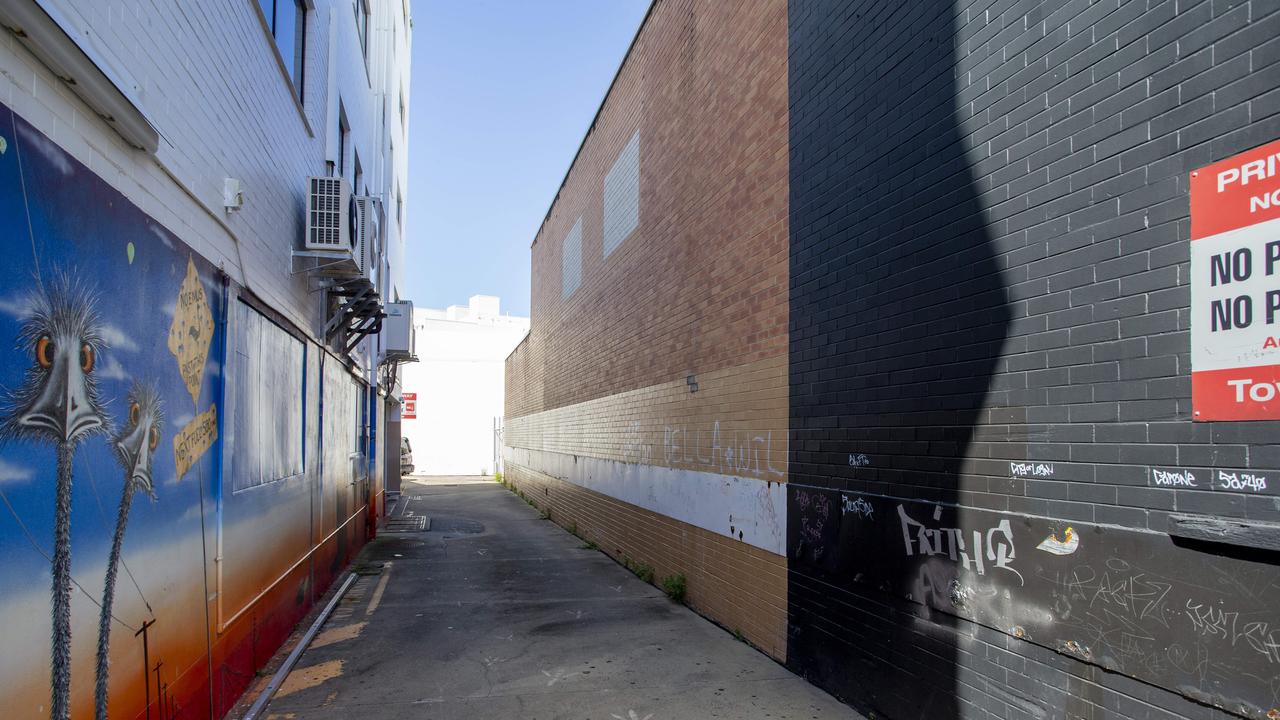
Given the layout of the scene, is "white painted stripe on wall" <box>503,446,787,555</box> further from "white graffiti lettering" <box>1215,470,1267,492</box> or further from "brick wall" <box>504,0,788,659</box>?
"white graffiti lettering" <box>1215,470,1267,492</box>

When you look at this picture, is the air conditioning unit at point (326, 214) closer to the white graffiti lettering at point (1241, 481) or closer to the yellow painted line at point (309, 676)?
the yellow painted line at point (309, 676)

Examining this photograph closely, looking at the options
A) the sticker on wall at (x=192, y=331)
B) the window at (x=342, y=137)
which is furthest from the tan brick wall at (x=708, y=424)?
the window at (x=342, y=137)

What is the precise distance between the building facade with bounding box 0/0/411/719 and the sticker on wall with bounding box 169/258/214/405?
19 millimetres

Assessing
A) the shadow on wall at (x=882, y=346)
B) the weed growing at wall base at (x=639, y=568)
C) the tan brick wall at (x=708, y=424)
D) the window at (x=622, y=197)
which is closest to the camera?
the shadow on wall at (x=882, y=346)

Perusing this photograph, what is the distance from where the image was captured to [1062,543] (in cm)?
392

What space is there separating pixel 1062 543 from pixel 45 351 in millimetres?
4541

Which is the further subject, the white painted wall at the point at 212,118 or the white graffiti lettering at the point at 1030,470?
the white graffiti lettering at the point at 1030,470

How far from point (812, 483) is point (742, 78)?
167 inches

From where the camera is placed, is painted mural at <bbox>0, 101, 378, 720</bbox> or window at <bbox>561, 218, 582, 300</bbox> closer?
painted mural at <bbox>0, 101, 378, 720</bbox>

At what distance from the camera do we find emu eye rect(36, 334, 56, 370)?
2969mm

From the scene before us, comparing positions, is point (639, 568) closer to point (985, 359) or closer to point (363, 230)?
point (363, 230)

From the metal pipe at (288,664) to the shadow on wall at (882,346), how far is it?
404 cm

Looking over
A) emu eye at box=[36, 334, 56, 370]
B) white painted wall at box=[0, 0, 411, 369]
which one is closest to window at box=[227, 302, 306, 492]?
white painted wall at box=[0, 0, 411, 369]

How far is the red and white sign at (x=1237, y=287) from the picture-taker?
10.0ft
